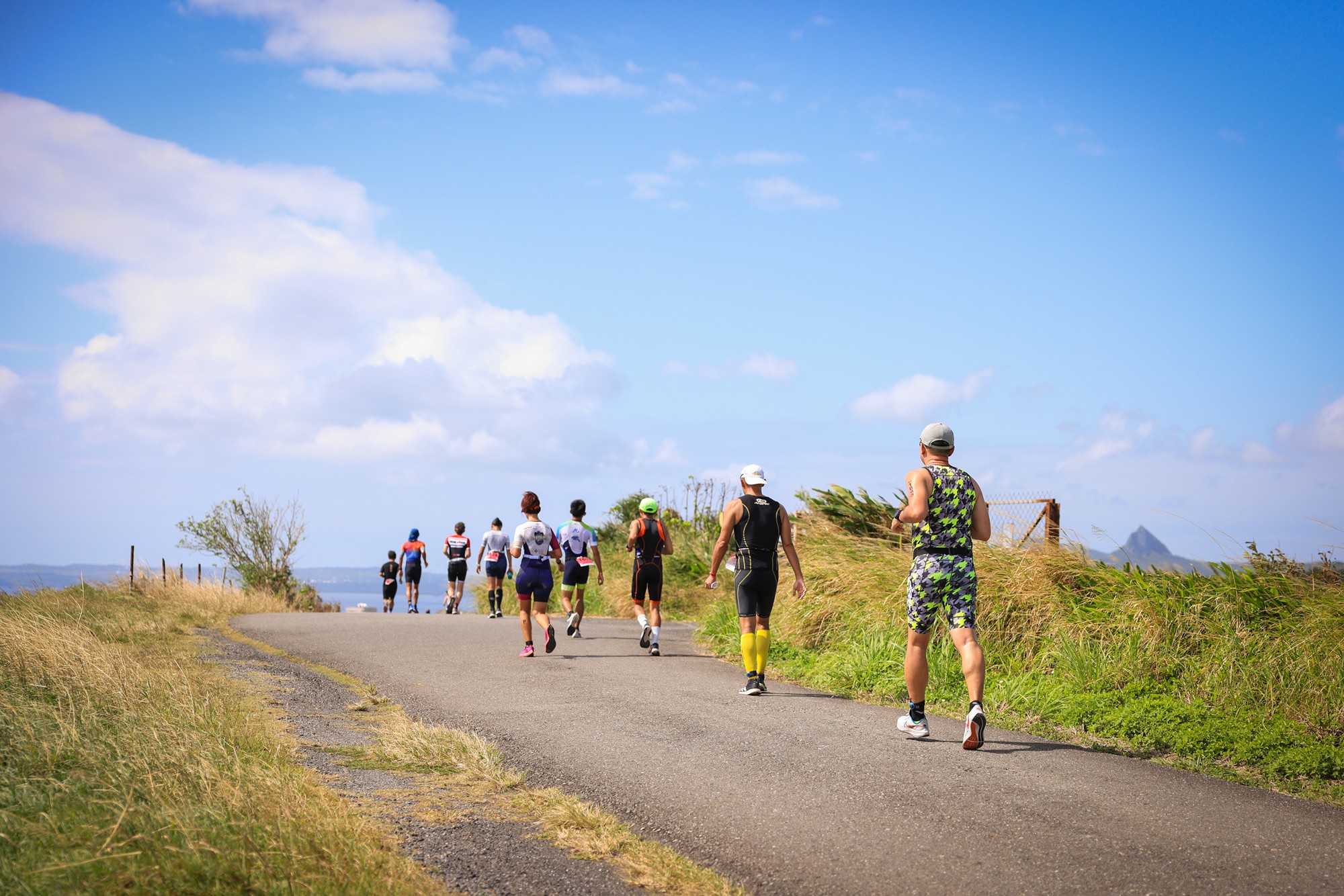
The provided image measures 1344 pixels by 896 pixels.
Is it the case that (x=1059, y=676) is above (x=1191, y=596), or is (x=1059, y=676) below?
below

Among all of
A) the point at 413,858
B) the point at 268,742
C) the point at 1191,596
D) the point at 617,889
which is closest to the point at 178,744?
the point at 268,742

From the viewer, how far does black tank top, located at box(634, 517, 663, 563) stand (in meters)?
12.6

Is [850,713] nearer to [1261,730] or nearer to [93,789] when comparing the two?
[1261,730]

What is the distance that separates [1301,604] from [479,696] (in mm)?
7328

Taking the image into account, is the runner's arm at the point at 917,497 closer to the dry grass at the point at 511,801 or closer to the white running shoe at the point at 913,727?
the white running shoe at the point at 913,727

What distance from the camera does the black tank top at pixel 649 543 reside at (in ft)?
41.3

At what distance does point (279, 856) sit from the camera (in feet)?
11.7

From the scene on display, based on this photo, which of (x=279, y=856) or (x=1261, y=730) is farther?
(x=1261, y=730)

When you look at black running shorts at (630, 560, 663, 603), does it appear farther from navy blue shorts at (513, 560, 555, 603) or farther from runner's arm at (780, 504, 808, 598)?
runner's arm at (780, 504, 808, 598)

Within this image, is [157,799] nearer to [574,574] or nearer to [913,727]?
[913,727]

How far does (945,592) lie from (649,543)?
628cm

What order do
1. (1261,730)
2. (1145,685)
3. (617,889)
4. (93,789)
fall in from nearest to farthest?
(617,889), (93,789), (1261,730), (1145,685)

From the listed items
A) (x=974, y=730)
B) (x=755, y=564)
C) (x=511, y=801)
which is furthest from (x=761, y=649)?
(x=511, y=801)

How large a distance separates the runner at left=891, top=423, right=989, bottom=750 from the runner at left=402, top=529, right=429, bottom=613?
61.3ft
